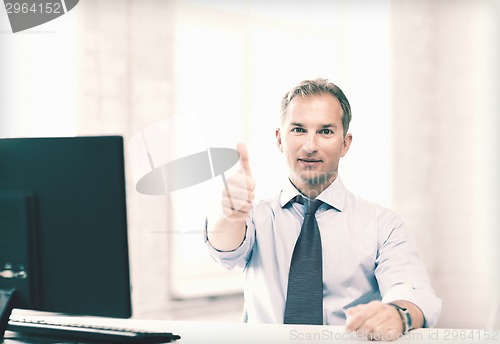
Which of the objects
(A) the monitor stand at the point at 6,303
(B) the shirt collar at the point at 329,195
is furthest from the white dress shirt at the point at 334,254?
(A) the monitor stand at the point at 6,303

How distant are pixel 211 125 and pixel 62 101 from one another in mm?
766

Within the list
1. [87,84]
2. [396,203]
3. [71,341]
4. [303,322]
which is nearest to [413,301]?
[303,322]

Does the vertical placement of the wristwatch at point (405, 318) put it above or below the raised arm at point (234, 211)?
below

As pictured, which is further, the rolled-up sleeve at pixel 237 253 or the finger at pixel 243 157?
the rolled-up sleeve at pixel 237 253

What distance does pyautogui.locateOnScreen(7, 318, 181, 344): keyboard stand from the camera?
1079 millimetres

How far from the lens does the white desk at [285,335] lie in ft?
3.63

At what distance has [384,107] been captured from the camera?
354 cm

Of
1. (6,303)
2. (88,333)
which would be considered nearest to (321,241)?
(88,333)

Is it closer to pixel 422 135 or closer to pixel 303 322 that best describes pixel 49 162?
pixel 303 322

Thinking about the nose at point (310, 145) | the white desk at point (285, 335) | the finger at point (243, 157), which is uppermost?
the nose at point (310, 145)

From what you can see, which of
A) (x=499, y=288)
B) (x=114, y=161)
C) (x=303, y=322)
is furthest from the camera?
(x=499, y=288)

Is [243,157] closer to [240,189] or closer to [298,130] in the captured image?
[240,189]

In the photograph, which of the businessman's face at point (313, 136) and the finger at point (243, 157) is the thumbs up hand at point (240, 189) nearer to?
the finger at point (243, 157)

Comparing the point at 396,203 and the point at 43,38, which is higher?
the point at 43,38
